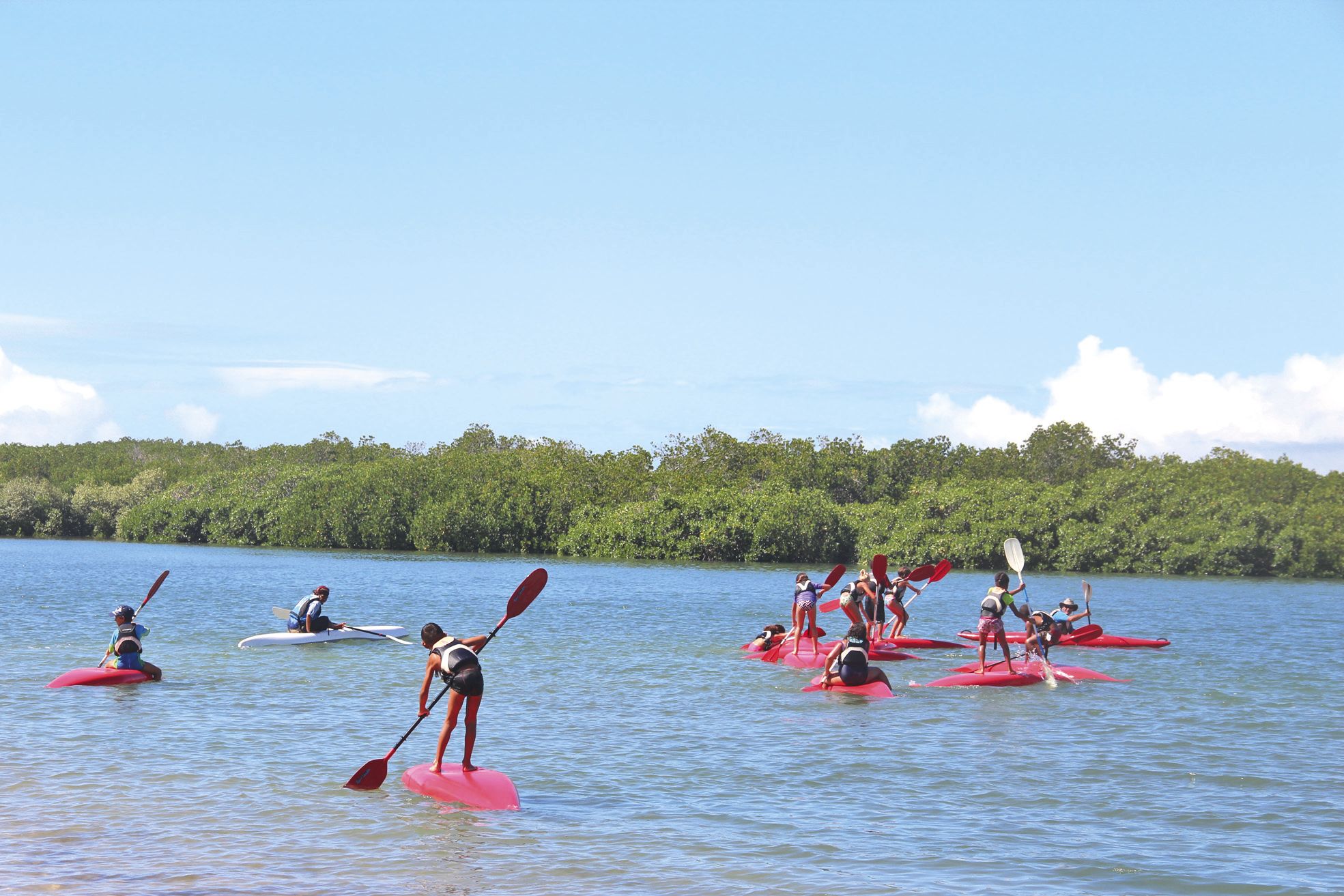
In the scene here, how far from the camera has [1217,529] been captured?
60500 mm

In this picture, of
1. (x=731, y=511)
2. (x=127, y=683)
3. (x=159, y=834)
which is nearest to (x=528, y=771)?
(x=159, y=834)

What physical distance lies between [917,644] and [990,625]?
5.82 meters

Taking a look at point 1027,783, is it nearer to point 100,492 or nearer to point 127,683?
point 127,683

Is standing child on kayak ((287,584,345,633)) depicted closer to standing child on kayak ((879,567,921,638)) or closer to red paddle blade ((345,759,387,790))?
red paddle blade ((345,759,387,790))

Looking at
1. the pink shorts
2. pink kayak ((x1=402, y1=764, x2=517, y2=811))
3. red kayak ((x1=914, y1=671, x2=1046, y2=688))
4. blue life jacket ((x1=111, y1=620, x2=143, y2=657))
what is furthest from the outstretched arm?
the pink shorts

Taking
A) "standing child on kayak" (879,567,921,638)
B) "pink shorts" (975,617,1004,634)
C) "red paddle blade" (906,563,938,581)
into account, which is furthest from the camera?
"red paddle blade" (906,563,938,581)

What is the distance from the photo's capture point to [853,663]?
63.1ft

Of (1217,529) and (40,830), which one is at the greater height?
(1217,529)

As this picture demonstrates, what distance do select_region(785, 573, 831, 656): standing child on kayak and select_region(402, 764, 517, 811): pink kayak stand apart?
10.3 meters

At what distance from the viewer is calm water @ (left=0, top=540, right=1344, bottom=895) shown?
1046 centimetres

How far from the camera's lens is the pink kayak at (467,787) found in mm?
12227

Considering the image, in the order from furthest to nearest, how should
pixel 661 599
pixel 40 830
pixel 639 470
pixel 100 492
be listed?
1. pixel 100 492
2. pixel 639 470
3. pixel 661 599
4. pixel 40 830

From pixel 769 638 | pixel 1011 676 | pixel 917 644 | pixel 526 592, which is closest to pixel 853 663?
pixel 1011 676

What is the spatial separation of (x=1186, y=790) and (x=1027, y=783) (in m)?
1.62
